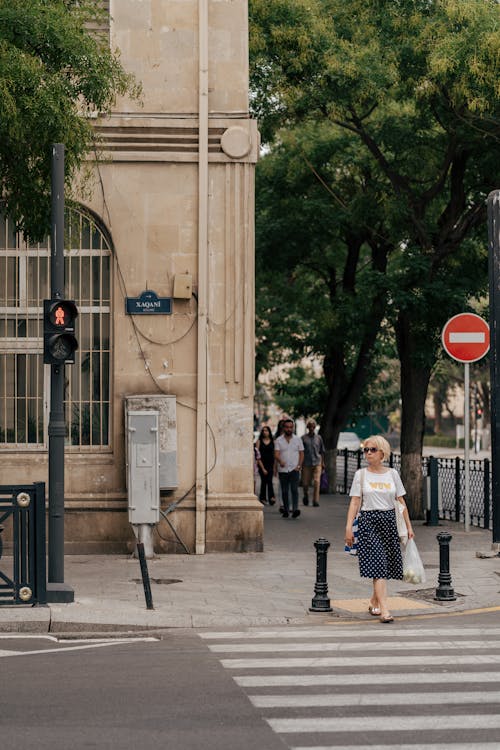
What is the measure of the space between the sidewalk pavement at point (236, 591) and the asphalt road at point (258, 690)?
517mm

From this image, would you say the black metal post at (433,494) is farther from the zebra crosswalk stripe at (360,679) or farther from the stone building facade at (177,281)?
the zebra crosswalk stripe at (360,679)

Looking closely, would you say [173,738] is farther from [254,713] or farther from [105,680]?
[105,680]

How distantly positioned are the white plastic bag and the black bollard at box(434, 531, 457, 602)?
940 millimetres

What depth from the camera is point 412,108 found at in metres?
24.3

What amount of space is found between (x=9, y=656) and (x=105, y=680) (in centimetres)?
141

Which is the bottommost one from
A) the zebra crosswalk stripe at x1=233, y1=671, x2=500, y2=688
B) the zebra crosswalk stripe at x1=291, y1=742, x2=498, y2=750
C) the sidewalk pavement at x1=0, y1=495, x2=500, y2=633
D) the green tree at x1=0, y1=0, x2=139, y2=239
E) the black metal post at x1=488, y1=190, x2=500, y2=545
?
the sidewalk pavement at x1=0, y1=495, x2=500, y2=633

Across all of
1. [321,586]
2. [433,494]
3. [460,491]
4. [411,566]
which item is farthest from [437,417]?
[411,566]

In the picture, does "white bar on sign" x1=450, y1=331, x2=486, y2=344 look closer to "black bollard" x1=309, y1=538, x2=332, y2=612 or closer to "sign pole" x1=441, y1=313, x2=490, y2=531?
"sign pole" x1=441, y1=313, x2=490, y2=531

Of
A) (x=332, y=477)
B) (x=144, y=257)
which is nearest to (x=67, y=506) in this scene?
(x=144, y=257)

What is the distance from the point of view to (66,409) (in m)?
17.2

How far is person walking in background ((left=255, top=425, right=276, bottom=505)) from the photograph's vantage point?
26.9 m

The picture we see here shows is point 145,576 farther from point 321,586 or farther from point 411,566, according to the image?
point 411,566

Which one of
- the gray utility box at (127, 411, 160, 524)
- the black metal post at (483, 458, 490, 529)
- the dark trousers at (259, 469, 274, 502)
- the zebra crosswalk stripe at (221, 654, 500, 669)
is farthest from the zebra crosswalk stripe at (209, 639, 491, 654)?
the dark trousers at (259, 469, 274, 502)

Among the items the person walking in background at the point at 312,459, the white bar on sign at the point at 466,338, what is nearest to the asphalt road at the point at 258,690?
the white bar on sign at the point at 466,338
